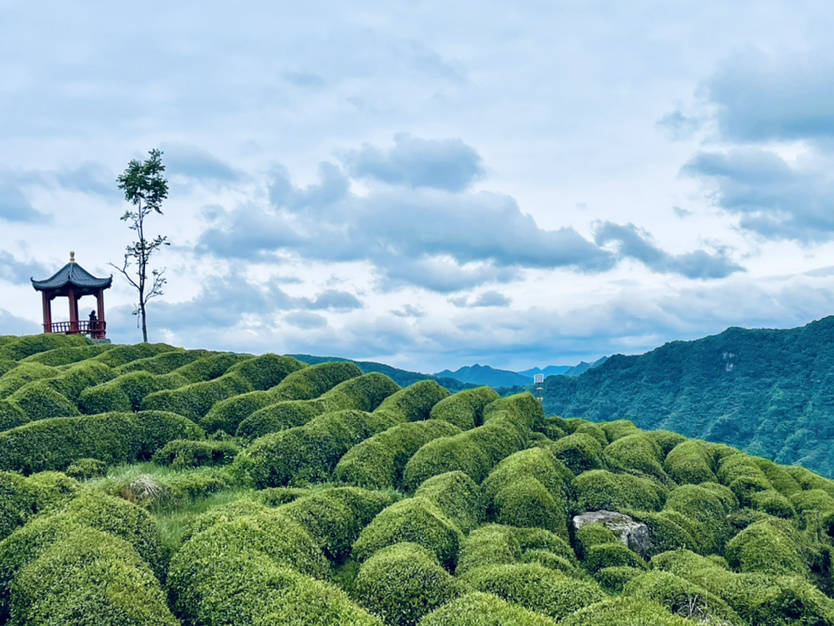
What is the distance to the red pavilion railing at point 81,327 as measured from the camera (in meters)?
37.6

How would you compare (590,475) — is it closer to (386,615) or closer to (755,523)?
(755,523)

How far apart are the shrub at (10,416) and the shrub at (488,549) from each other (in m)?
12.3

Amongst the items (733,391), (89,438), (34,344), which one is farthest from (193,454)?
(733,391)

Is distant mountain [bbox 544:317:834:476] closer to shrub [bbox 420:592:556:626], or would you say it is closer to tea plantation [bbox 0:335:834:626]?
tea plantation [bbox 0:335:834:626]

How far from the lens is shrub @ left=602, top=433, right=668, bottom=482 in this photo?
22203 millimetres

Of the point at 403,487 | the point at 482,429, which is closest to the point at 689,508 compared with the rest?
the point at 482,429

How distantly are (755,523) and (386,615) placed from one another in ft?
37.3

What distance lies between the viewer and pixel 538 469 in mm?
18547

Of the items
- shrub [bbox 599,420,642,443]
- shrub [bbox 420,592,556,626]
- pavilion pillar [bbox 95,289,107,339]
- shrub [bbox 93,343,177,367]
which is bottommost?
shrub [bbox 420,592,556,626]

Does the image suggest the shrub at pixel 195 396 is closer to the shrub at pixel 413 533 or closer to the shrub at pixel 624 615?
the shrub at pixel 413 533

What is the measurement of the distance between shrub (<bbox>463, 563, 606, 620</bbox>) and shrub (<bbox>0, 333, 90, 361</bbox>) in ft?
73.4

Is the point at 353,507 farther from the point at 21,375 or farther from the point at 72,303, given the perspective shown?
the point at 72,303

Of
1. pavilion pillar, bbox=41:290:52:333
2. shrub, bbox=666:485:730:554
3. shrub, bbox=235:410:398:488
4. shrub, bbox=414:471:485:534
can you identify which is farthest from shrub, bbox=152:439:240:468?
pavilion pillar, bbox=41:290:52:333

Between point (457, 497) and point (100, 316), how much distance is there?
2864 cm
